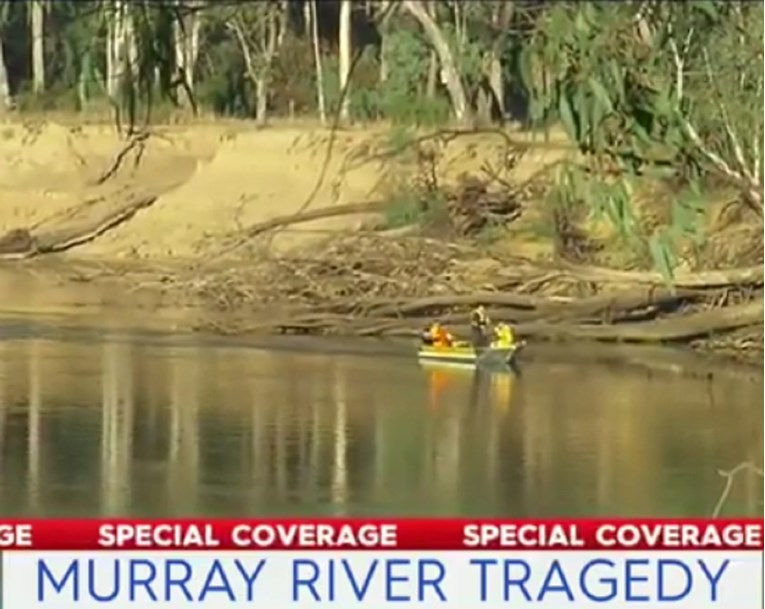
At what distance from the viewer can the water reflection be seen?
14.0ft

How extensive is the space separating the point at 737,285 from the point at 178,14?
1.41 meters

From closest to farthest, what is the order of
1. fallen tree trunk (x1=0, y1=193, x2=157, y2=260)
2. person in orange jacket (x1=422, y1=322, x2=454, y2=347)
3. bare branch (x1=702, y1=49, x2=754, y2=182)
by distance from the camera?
bare branch (x1=702, y1=49, x2=754, y2=182) → fallen tree trunk (x1=0, y1=193, x2=157, y2=260) → person in orange jacket (x1=422, y1=322, x2=454, y2=347)

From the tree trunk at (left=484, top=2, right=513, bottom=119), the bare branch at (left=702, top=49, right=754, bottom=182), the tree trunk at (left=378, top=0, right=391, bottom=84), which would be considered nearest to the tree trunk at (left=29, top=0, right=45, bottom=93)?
the tree trunk at (left=378, top=0, right=391, bottom=84)

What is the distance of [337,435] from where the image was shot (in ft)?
14.5

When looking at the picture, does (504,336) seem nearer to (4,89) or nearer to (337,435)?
(337,435)

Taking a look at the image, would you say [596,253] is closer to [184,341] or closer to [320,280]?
[320,280]

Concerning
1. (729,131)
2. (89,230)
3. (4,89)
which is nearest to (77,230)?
(89,230)

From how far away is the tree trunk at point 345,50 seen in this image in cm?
418

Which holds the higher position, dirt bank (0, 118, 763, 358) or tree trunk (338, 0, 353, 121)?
tree trunk (338, 0, 353, 121)

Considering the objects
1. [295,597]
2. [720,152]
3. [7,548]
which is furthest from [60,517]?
[720,152]

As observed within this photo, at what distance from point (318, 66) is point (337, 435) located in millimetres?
732

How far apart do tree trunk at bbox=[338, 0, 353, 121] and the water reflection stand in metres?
0.60

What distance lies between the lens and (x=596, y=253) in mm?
4727

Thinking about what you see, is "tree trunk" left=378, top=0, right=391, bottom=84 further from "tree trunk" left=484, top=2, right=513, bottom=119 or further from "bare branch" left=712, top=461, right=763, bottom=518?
"bare branch" left=712, top=461, right=763, bottom=518
